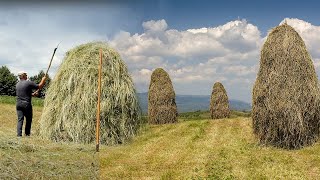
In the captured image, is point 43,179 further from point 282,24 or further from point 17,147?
point 282,24

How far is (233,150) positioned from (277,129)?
8.19ft

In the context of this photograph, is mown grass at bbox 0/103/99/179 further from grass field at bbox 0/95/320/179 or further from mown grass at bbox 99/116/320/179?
mown grass at bbox 99/116/320/179

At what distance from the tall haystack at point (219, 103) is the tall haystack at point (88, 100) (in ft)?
99.6

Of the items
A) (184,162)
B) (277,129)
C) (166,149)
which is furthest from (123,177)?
(277,129)

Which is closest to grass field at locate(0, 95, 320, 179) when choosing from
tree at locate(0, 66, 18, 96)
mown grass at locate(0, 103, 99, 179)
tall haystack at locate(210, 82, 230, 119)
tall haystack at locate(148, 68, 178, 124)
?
mown grass at locate(0, 103, 99, 179)

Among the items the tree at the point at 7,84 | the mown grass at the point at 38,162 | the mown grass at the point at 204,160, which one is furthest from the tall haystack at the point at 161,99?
the tree at the point at 7,84

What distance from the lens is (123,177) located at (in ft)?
39.3

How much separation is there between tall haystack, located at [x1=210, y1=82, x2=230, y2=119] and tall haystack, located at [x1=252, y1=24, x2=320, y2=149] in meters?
29.0

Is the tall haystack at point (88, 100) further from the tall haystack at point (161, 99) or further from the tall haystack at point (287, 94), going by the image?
the tall haystack at point (161, 99)

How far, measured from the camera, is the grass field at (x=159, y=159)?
28.6 ft

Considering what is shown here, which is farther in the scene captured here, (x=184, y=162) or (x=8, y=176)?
(x=184, y=162)

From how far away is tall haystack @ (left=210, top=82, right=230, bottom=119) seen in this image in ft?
159

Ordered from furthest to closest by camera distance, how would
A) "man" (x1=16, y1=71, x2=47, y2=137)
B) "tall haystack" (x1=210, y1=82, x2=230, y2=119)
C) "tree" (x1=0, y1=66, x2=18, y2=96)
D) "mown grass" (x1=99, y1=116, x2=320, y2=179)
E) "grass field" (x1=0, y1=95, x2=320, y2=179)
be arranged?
1. "tree" (x1=0, y1=66, x2=18, y2=96)
2. "tall haystack" (x1=210, y1=82, x2=230, y2=119)
3. "man" (x1=16, y1=71, x2=47, y2=137)
4. "mown grass" (x1=99, y1=116, x2=320, y2=179)
5. "grass field" (x1=0, y1=95, x2=320, y2=179)

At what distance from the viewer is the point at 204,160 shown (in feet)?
49.9
